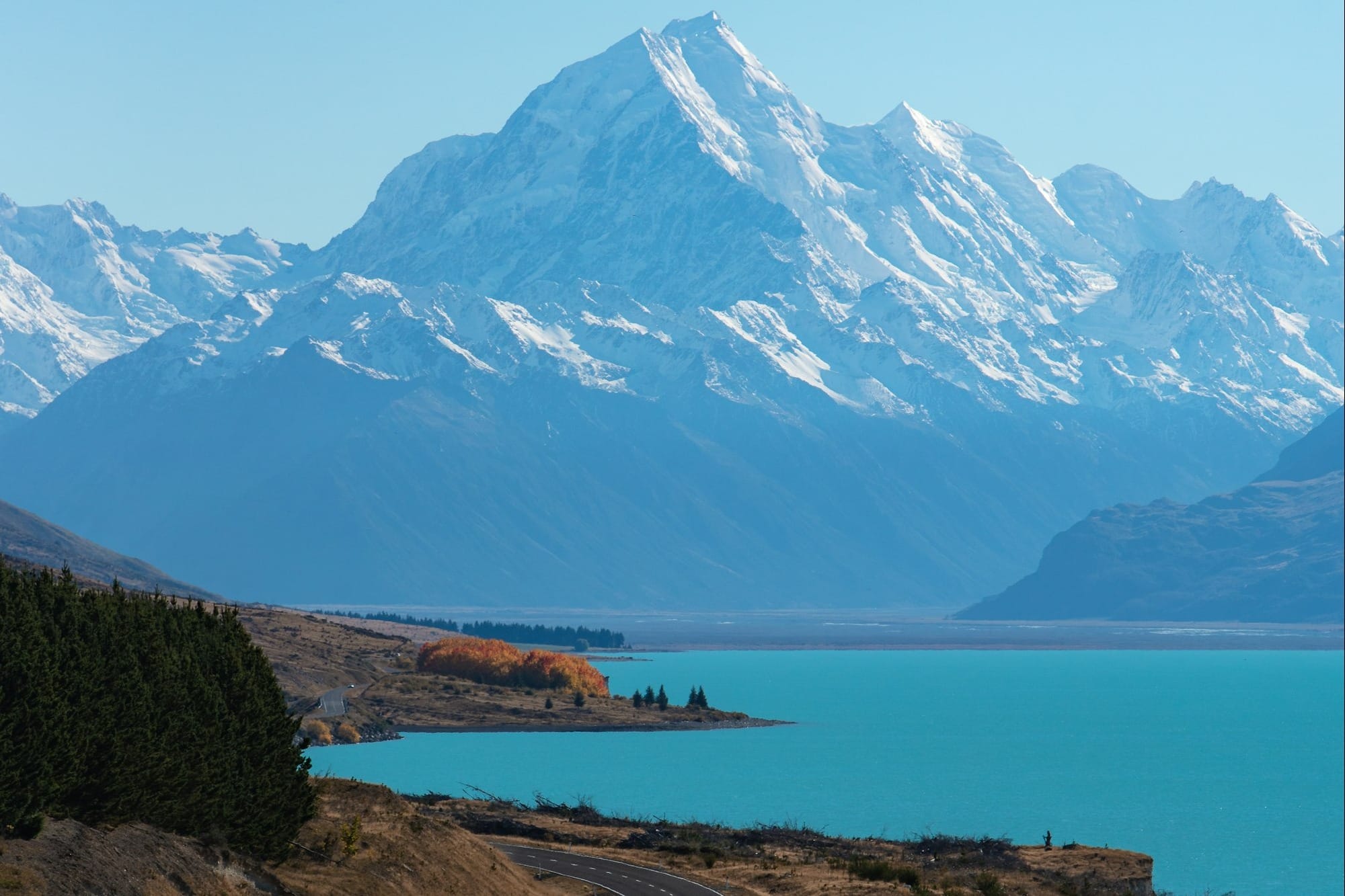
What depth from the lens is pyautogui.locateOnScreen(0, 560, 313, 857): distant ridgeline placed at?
153 feet

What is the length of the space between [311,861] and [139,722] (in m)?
7.65

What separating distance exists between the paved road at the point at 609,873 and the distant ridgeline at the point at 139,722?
37.2 ft

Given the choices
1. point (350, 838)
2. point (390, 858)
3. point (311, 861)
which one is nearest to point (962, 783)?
point (390, 858)

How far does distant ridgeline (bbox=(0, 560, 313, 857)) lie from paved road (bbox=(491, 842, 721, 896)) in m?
11.3

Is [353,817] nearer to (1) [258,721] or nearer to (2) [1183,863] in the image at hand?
(1) [258,721]

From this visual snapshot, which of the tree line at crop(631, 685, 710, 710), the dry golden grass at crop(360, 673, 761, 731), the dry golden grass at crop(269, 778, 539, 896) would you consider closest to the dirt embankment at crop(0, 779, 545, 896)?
the dry golden grass at crop(269, 778, 539, 896)

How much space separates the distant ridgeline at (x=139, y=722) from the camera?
46.7 metres

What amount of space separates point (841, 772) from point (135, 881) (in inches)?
4295

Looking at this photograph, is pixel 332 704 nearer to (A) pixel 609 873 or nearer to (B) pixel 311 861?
(A) pixel 609 873

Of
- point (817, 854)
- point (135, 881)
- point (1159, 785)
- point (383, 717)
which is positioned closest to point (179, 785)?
point (135, 881)

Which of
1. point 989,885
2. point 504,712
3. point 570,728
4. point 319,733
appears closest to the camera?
point 989,885

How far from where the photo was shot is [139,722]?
50594 mm

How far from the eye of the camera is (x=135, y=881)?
47.3m

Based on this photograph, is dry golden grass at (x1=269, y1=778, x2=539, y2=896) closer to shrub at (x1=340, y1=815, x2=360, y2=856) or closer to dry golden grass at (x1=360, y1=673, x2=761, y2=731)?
shrub at (x1=340, y1=815, x2=360, y2=856)
